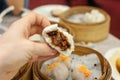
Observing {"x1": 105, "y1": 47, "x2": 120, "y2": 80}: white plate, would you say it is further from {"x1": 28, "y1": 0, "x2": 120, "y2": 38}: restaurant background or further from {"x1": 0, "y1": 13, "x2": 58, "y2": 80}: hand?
{"x1": 28, "y1": 0, "x2": 120, "y2": 38}: restaurant background

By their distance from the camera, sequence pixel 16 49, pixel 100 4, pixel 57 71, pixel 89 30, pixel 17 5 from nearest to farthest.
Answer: pixel 16 49, pixel 57 71, pixel 89 30, pixel 17 5, pixel 100 4

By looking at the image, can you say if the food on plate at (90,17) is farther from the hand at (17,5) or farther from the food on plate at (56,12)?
the hand at (17,5)

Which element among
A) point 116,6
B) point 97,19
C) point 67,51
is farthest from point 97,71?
point 116,6

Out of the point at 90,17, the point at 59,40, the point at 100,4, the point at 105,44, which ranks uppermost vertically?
the point at 59,40

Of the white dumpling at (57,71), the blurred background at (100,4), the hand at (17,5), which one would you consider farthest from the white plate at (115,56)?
the blurred background at (100,4)

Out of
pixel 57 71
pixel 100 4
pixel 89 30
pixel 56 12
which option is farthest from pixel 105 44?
pixel 100 4

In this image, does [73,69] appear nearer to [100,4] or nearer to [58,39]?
[58,39]

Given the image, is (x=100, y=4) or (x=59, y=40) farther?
(x=100, y=4)
